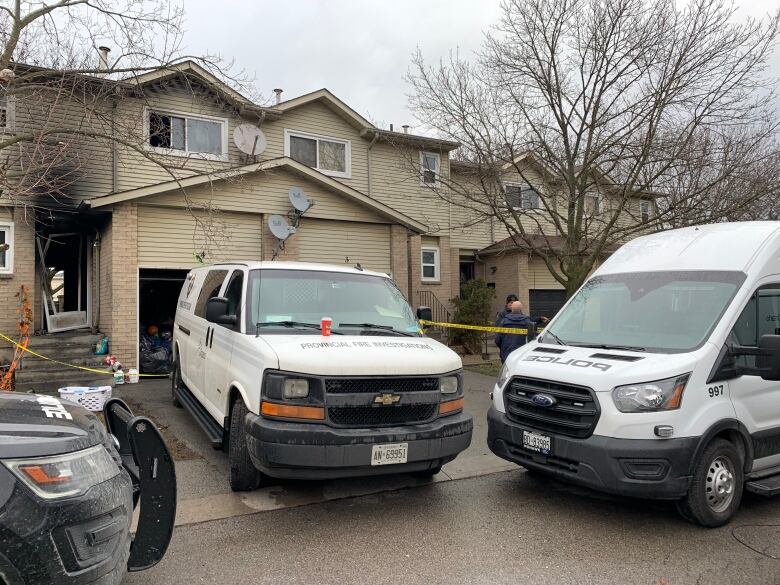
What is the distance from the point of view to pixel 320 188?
13.4m

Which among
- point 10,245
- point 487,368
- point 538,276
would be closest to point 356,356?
point 487,368

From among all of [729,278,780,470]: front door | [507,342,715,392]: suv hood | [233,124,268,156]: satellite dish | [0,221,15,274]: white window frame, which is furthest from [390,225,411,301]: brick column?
[729,278,780,470]: front door

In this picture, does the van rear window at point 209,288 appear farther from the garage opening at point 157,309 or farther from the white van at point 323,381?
the garage opening at point 157,309

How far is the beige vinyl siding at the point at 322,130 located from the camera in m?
14.5

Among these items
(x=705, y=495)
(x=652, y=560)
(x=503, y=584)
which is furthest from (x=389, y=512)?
(x=705, y=495)

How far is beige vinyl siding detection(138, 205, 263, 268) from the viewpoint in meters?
11.4

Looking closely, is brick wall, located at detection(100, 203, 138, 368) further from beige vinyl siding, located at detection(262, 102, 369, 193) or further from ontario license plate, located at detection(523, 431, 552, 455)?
ontario license plate, located at detection(523, 431, 552, 455)

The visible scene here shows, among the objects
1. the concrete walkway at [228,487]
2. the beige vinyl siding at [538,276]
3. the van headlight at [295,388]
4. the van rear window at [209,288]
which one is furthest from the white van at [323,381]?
the beige vinyl siding at [538,276]

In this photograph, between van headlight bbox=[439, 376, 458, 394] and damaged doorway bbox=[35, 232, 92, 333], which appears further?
damaged doorway bbox=[35, 232, 92, 333]

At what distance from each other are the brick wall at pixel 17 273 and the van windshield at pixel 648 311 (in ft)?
34.7

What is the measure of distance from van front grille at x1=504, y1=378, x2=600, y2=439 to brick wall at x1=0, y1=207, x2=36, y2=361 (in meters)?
10.4

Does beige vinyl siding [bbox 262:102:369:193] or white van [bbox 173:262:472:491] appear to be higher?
beige vinyl siding [bbox 262:102:369:193]

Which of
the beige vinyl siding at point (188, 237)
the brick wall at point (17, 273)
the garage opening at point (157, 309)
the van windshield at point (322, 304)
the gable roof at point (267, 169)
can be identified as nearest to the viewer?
the van windshield at point (322, 304)

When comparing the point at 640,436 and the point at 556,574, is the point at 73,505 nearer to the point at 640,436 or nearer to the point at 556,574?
the point at 556,574
